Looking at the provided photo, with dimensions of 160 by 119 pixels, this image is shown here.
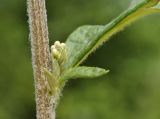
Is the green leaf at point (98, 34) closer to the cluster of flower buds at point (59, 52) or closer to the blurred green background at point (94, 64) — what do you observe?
the cluster of flower buds at point (59, 52)

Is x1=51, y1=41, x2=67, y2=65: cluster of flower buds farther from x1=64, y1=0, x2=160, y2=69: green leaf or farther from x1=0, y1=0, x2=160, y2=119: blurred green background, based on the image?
x1=0, y1=0, x2=160, y2=119: blurred green background

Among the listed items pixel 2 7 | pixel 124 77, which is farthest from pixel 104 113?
pixel 2 7

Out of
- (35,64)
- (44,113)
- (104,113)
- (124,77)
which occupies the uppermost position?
(124,77)

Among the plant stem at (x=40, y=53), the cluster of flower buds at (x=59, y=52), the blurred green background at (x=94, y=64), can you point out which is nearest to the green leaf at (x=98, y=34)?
the cluster of flower buds at (x=59, y=52)

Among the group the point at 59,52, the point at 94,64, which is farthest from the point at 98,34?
the point at 94,64

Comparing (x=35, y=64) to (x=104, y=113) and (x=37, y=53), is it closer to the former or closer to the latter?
(x=37, y=53)

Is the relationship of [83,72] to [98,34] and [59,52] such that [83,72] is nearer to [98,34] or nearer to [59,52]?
[59,52]

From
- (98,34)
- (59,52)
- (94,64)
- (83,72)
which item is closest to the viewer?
(83,72)

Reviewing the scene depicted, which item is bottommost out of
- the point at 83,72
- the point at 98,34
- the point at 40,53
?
the point at 83,72
